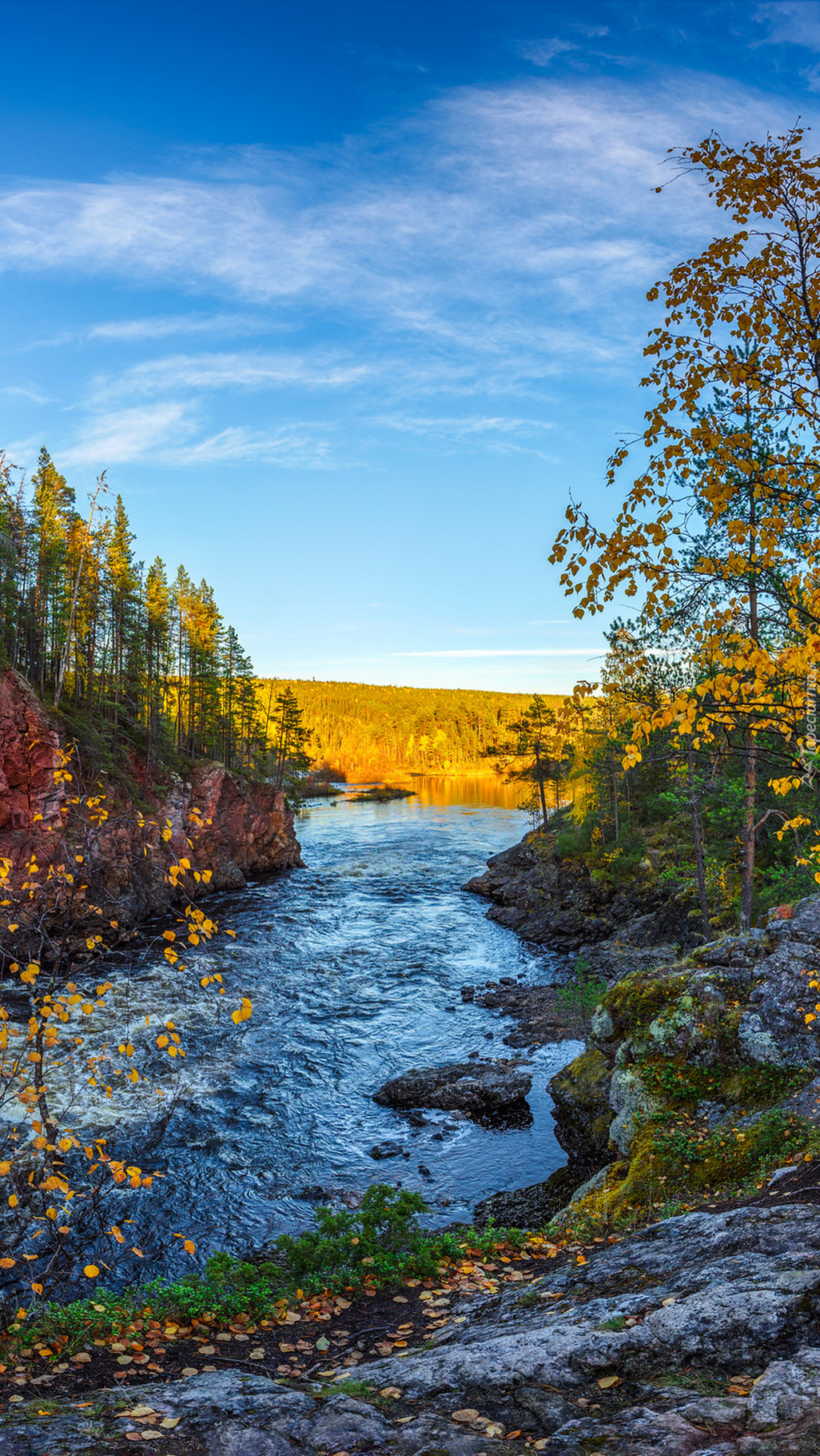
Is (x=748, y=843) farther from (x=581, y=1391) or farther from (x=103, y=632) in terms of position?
(x=103, y=632)

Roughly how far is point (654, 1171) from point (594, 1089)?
476cm

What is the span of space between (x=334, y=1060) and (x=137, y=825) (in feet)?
26.5

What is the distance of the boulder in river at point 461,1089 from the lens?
15.9 meters

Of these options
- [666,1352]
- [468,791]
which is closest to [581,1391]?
[666,1352]

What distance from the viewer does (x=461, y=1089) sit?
1620 centimetres

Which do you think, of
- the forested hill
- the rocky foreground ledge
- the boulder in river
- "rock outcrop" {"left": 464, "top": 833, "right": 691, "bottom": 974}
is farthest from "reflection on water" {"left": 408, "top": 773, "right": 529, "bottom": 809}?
the rocky foreground ledge

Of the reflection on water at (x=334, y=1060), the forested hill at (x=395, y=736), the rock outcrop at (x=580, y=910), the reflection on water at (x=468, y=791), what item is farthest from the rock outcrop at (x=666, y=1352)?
the forested hill at (x=395, y=736)

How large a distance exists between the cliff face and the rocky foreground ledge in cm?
881

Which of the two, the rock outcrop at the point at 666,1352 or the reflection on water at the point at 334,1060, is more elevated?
the rock outcrop at the point at 666,1352

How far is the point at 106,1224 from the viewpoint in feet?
37.7

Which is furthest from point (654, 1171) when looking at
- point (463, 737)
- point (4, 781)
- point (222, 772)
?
point (463, 737)

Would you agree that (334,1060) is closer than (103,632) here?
Yes

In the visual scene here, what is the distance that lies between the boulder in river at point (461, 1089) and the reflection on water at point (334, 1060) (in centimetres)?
39

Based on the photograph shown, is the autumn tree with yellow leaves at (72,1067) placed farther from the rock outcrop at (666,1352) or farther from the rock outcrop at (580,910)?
the rock outcrop at (580,910)
